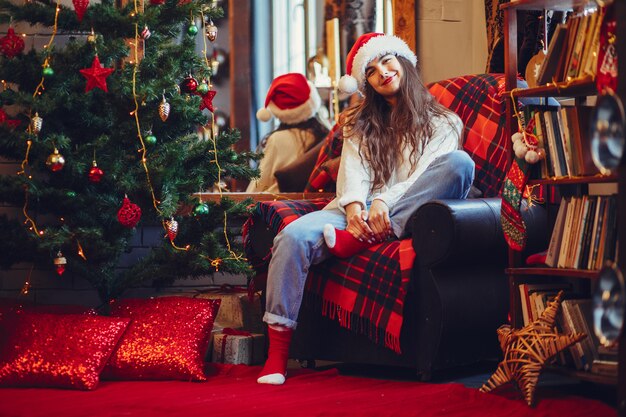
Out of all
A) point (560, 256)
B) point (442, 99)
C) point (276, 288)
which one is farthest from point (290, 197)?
point (560, 256)


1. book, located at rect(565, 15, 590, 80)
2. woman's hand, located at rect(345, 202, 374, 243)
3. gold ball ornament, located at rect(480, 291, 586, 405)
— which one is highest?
book, located at rect(565, 15, 590, 80)

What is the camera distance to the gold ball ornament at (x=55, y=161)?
2979 millimetres

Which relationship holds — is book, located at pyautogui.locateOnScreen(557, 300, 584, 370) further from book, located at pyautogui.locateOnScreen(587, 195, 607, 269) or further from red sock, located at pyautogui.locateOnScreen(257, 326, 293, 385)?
red sock, located at pyautogui.locateOnScreen(257, 326, 293, 385)

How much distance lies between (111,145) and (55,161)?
0.91 ft

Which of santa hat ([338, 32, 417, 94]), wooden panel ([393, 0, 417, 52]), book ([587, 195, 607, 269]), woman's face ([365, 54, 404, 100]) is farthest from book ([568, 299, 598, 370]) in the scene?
wooden panel ([393, 0, 417, 52])

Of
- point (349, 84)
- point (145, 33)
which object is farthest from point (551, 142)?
point (145, 33)

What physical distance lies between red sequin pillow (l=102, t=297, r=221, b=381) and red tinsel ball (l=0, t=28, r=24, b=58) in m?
0.94

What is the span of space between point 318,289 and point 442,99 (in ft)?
3.38

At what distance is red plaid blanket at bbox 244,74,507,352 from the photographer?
2.97 meters

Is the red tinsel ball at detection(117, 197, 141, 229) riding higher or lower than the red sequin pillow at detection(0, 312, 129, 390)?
higher

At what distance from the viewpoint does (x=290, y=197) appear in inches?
167

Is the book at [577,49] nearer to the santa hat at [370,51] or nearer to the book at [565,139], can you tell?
the book at [565,139]

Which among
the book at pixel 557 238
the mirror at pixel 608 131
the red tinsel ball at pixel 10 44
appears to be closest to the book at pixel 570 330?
the book at pixel 557 238

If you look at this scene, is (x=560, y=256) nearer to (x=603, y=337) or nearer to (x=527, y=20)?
(x=603, y=337)
